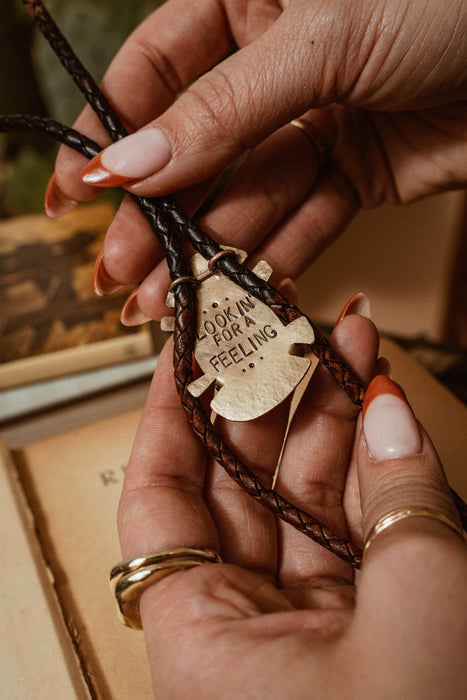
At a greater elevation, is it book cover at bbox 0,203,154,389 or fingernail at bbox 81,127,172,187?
fingernail at bbox 81,127,172,187

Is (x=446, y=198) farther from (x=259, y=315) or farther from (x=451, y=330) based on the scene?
(x=259, y=315)

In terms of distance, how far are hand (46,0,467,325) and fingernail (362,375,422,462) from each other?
17.2 inches

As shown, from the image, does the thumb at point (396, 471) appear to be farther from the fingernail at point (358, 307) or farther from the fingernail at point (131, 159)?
the fingernail at point (131, 159)

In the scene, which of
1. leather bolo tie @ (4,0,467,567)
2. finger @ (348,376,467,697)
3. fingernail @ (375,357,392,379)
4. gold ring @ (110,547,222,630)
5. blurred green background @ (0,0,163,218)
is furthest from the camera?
blurred green background @ (0,0,163,218)

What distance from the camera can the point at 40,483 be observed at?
1061 millimetres

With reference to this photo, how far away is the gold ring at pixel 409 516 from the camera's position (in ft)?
1.82

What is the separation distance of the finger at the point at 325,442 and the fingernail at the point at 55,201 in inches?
23.8

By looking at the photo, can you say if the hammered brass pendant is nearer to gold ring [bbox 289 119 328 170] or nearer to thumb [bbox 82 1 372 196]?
thumb [bbox 82 1 372 196]

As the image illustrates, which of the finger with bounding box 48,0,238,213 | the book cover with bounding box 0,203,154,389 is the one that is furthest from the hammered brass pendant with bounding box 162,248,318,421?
the book cover with bounding box 0,203,154,389

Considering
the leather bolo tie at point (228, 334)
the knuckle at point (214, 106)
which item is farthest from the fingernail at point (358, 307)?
the knuckle at point (214, 106)

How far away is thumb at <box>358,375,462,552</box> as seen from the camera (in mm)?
563

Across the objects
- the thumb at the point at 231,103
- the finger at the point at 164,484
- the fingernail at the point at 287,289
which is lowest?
the finger at the point at 164,484

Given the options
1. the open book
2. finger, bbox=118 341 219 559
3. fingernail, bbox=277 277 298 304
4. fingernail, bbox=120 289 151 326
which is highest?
fingernail, bbox=120 289 151 326

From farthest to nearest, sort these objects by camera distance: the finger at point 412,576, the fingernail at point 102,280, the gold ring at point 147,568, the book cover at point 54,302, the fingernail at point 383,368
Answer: the book cover at point 54,302
the fingernail at point 102,280
the fingernail at point 383,368
the gold ring at point 147,568
the finger at point 412,576
